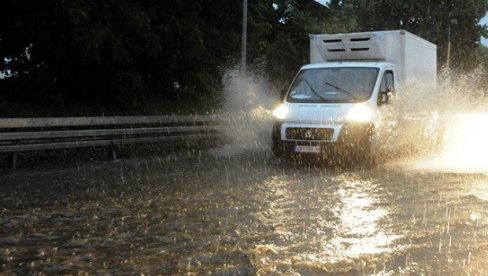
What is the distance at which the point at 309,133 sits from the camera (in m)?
11.1

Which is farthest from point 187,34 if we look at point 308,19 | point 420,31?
point 420,31

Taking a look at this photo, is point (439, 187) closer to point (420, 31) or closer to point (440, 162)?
point (440, 162)

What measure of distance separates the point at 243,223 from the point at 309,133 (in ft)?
17.2

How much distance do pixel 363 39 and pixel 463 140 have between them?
661 centimetres

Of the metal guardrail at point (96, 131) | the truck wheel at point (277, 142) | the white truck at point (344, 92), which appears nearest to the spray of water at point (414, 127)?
the white truck at point (344, 92)

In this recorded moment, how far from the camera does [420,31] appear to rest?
149ft

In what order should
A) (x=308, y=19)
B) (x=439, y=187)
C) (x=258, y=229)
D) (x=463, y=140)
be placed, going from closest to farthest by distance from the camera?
1. (x=258, y=229)
2. (x=439, y=187)
3. (x=463, y=140)
4. (x=308, y=19)

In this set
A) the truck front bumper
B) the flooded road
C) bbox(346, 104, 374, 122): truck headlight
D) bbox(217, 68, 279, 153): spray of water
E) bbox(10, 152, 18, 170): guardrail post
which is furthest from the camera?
bbox(217, 68, 279, 153): spray of water

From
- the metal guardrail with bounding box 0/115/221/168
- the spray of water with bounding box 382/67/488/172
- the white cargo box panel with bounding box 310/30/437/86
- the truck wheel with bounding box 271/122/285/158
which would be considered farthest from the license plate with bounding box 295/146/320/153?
the metal guardrail with bounding box 0/115/221/168

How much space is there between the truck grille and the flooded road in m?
1.12

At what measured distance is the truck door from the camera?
11805mm

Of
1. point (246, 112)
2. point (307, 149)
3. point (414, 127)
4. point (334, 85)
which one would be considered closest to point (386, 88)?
point (334, 85)

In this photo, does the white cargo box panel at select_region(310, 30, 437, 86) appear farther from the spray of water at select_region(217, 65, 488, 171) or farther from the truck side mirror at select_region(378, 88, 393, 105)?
the truck side mirror at select_region(378, 88, 393, 105)

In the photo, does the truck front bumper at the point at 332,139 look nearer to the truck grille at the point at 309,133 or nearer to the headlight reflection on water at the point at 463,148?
the truck grille at the point at 309,133
